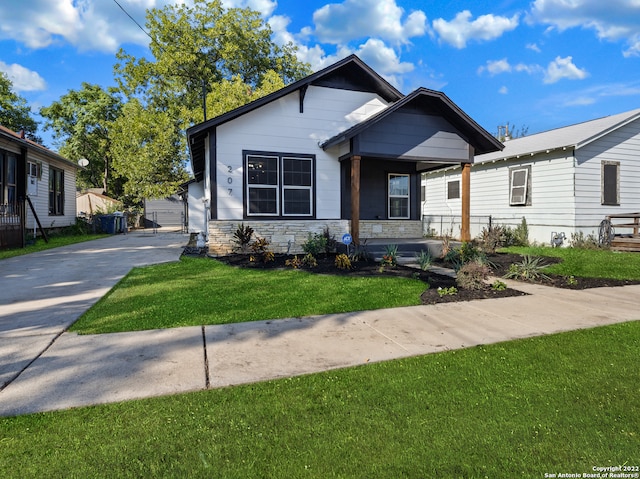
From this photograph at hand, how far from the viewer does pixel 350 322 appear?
15.0ft

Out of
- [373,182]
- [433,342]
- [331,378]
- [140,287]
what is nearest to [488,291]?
[433,342]

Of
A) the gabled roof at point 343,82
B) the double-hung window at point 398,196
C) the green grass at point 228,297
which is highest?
the gabled roof at point 343,82

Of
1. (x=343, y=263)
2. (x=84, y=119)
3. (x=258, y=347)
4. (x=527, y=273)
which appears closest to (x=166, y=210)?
(x=84, y=119)

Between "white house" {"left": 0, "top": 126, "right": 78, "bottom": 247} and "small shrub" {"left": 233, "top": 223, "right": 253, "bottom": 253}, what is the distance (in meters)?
7.54

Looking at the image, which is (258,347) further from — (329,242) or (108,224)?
(108,224)

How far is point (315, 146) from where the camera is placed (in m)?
11.2

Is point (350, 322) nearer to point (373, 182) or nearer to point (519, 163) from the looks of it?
point (373, 182)

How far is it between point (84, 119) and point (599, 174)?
130 ft

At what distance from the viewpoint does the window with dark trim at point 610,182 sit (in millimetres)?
13375

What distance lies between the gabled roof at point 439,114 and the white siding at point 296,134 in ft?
2.23

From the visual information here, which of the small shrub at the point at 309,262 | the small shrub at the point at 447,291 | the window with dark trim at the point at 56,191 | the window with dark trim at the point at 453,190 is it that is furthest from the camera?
the window with dark trim at the point at 56,191

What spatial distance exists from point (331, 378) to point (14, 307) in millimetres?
4771

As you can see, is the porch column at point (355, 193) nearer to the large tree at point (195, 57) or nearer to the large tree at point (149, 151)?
the large tree at point (195, 57)

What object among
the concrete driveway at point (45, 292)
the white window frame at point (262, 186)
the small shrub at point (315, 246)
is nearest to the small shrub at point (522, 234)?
the small shrub at point (315, 246)
